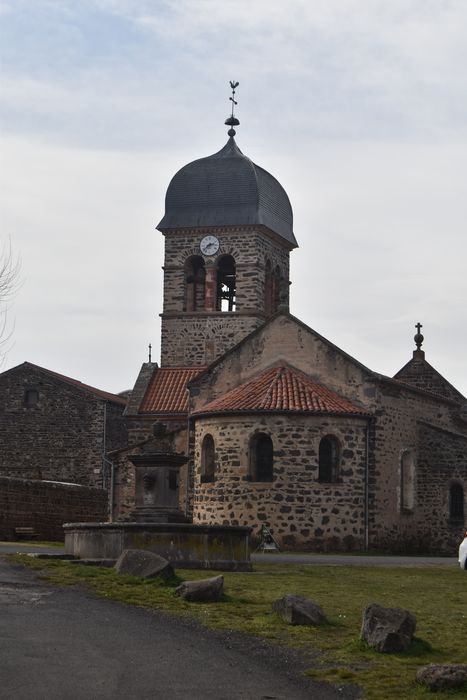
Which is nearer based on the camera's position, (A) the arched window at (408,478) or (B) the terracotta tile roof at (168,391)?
(A) the arched window at (408,478)

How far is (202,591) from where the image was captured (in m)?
14.9

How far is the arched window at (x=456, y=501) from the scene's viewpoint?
3725 cm

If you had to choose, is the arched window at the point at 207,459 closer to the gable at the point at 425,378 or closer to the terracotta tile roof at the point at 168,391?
the terracotta tile roof at the point at 168,391

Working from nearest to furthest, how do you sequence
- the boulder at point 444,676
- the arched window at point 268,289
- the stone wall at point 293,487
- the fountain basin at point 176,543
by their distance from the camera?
1. the boulder at point 444,676
2. the fountain basin at point 176,543
3. the stone wall at point 293,487
4. the arched window at point 268,289

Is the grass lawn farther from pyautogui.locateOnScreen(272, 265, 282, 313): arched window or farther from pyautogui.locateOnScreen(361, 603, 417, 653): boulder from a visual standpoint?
pyautogui.locateOnScreen(272, 265, 282, 313): arched window

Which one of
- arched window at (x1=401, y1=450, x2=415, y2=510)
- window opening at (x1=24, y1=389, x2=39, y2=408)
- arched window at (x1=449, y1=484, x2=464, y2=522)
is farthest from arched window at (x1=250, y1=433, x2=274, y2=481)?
window opening at (x1=24, y1=389, x2=39, y2=408)

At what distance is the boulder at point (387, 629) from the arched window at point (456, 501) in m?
25.9

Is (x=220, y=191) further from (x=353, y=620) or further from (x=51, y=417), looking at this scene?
(x=353, y=620)

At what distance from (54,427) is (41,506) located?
688 inches

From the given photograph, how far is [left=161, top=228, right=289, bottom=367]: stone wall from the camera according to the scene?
49.4 metres

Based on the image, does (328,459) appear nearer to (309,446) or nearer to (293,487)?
(309,446)

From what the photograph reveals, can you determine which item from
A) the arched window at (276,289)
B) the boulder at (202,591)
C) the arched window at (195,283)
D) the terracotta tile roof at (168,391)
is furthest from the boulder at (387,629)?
the arched window at (276,289)

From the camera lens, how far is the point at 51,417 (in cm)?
5112

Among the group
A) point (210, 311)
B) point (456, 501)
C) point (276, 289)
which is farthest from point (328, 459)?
point (276, 289)
